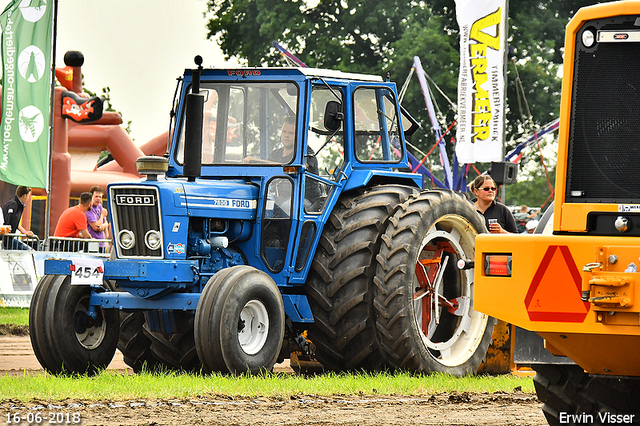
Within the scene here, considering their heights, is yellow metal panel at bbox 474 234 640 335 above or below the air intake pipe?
below

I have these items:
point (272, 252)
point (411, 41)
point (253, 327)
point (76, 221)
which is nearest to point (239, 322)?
point (253, 327)

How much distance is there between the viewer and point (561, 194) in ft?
17.9

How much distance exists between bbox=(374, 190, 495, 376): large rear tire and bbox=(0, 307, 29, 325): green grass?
22.1 feet

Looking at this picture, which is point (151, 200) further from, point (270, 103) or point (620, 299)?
point (620, 299)

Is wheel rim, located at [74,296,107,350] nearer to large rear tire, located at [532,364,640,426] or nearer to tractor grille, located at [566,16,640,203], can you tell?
large rear tire, located at [532,364,640,426]

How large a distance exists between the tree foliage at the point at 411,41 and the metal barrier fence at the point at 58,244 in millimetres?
17835

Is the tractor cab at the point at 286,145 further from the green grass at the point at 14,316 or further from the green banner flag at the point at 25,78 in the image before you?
the green banner flag at the point at 25,78

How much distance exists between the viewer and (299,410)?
7238mm

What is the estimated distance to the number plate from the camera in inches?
346

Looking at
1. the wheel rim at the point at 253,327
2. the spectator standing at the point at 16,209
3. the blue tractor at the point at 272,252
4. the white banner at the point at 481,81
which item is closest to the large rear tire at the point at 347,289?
the blue tractor at the point at 272,252

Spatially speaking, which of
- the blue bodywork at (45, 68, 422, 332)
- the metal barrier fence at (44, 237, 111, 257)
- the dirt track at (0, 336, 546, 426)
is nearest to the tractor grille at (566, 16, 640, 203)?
the dirt track at (0, 336, 546, 426)

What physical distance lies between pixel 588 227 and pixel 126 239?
492 cm

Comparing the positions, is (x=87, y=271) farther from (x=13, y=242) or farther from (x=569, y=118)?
(x=13, y=242)

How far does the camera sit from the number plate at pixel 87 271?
8797 millimetres
